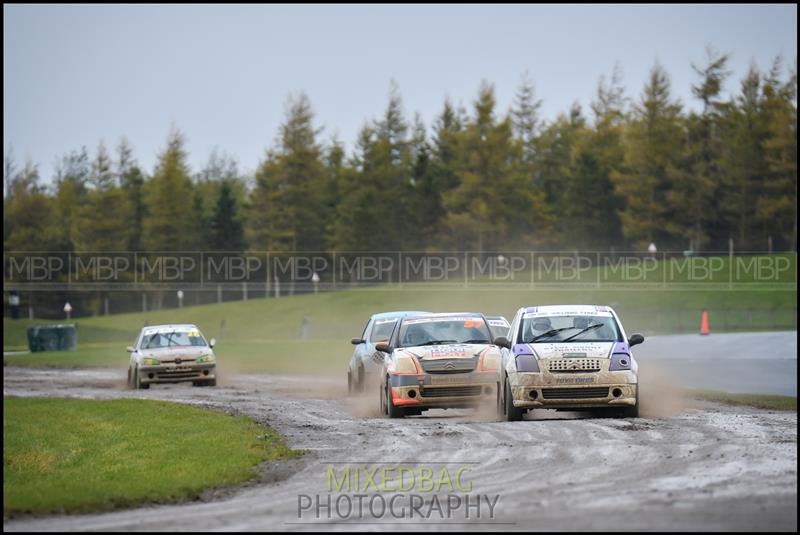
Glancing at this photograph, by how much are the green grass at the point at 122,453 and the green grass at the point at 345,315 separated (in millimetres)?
15591

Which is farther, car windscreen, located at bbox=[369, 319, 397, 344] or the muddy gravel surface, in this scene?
car windscreen, located at bbox=[369, 319, 397, 344]

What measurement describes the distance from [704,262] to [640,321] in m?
20.1

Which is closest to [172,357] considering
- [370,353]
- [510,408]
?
[370,353]

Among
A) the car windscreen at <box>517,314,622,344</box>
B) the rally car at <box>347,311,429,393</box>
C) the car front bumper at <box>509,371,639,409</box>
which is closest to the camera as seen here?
the car front bumper at <box>509,371,639,409</box>

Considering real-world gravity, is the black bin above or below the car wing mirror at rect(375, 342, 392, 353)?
below

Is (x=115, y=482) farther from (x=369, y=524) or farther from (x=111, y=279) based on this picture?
(x=111, y=279)

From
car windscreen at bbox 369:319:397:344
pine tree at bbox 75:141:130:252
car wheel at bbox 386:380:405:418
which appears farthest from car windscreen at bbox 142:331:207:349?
pine tree at bbox 75:141:130:252

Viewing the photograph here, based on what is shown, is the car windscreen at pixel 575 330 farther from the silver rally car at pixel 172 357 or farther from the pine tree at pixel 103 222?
the pine tree at pixel 103 222

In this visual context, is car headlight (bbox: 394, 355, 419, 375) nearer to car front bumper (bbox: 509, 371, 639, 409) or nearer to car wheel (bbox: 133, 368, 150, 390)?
car front bumper (bbox: 509, 371, 639, 409)

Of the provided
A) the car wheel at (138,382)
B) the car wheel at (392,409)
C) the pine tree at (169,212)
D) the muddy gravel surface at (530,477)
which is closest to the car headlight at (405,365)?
the car wheel at (392,409)

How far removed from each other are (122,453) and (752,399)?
1242 centimetres

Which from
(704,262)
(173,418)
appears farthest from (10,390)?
(704,262)

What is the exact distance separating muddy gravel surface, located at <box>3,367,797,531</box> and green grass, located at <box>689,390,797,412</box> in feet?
7.85

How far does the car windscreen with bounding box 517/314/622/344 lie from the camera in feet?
57.8
